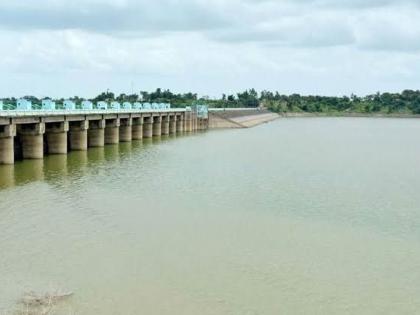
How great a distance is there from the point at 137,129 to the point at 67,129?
2552 cm

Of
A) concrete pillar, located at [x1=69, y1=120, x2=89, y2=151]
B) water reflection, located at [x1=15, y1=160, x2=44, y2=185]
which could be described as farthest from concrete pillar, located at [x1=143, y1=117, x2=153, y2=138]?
water reflection, located at [x1=15, y1=160, x2=44, y2=185]

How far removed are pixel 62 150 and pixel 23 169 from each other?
36.7ft

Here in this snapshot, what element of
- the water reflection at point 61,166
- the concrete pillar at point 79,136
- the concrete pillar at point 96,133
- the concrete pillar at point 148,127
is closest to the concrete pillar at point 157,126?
the concrete pillar at point 148,127

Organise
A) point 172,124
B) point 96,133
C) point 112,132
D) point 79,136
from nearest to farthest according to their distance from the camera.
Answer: point 79,136 → point 96,133 → point 112,132 → point 172,124

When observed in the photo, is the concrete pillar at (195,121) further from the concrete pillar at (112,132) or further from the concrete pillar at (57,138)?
the concrete pillar at (57,138)

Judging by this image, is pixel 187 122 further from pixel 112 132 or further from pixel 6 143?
pixel 6 143

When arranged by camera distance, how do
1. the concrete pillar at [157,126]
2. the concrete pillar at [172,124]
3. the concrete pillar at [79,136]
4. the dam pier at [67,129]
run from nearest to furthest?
the dam pier at [67,129] < the concrete pillar at [79,136] < the concrete pillar at [157,126] < the concrete pillar at [172,124]

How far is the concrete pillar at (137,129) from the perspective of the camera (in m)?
81.2

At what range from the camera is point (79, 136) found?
61344 millimetres

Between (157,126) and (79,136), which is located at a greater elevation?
(157,126)

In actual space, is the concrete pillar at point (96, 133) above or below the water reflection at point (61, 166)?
above

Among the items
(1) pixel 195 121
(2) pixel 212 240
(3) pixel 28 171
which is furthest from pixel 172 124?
(2) pixel 212 240

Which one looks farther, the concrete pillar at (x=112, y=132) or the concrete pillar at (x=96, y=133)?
the concrete pillar at (x=112, y=132)

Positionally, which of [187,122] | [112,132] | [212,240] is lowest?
[212,240]
